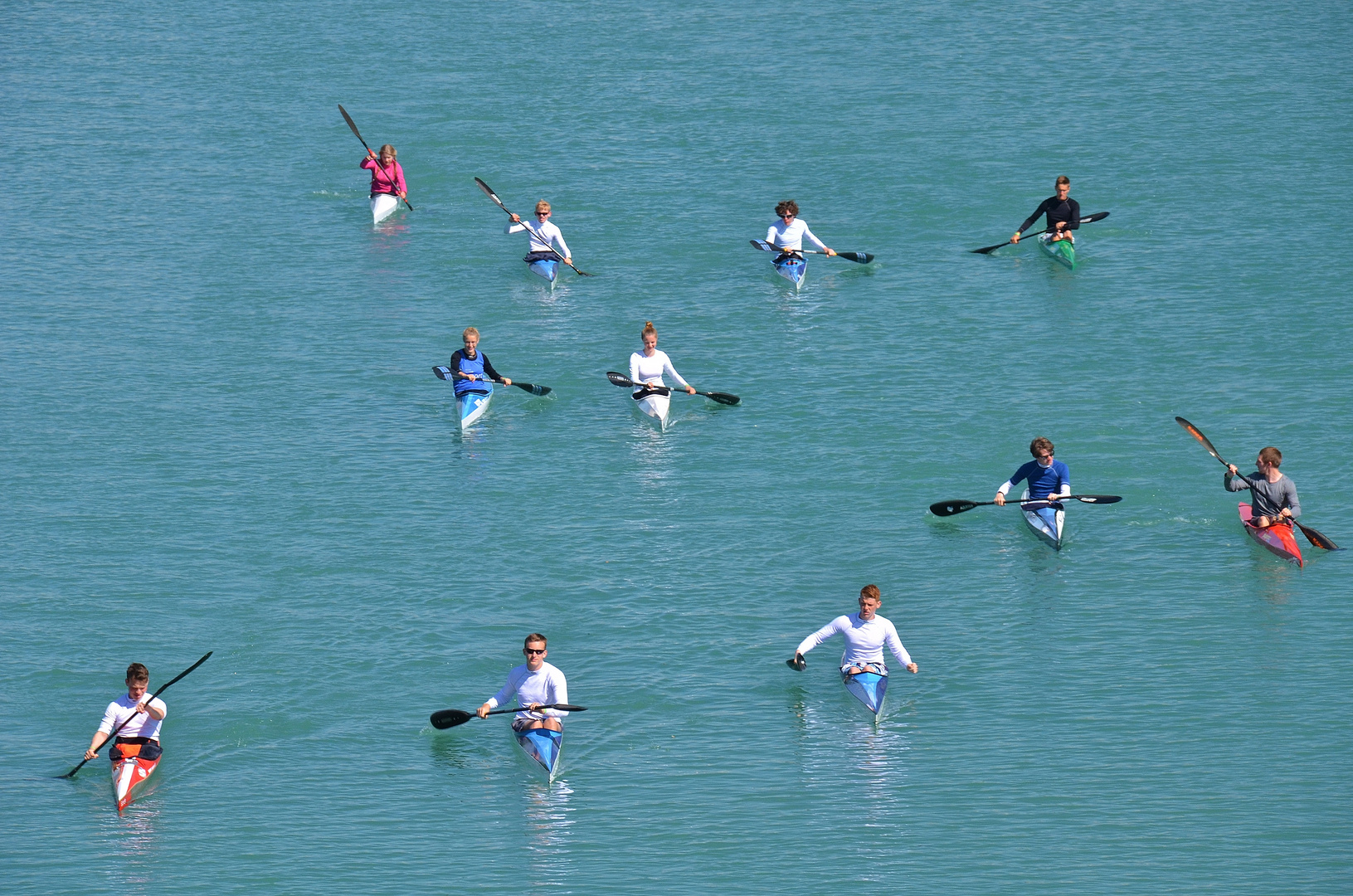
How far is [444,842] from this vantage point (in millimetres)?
21656

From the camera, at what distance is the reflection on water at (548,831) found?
21031mm

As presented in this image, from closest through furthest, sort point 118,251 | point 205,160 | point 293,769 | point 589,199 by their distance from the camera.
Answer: point 293,769 → point 118,251 → point 589,199 → point 205,160

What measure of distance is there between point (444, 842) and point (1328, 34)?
1788 inches

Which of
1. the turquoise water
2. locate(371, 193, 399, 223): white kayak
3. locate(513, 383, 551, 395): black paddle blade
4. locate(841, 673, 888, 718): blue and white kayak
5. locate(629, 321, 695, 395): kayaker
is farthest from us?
locate(371, 193, 399, 223): white kayak

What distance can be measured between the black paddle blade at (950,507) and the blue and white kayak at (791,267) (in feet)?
41.8

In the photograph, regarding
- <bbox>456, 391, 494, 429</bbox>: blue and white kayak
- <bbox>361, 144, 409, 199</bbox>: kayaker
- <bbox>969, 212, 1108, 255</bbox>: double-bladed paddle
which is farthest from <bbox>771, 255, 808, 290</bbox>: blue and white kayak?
<bbox>361, 144, 409, 199</bbox>: kayaker

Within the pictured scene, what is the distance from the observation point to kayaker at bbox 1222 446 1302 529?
27406mm

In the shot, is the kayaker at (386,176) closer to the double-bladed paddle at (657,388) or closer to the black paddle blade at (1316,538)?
the double-bladed paddle at (657,388)

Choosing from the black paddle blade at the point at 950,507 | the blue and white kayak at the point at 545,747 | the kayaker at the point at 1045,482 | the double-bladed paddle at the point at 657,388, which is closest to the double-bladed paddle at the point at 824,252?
the double-bladed paddle at the point at 657,388

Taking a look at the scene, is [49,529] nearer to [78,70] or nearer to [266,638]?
[266,638]

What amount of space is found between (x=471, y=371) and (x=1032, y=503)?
36.7ft

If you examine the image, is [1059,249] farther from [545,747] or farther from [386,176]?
[545,747]

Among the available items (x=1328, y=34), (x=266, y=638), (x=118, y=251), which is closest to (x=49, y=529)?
(x=266, y=638)

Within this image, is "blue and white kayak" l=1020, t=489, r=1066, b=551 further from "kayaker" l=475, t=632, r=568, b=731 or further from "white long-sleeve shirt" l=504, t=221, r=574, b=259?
"white long-sleeve shirt" l=504, t=221, r=574, b=259
